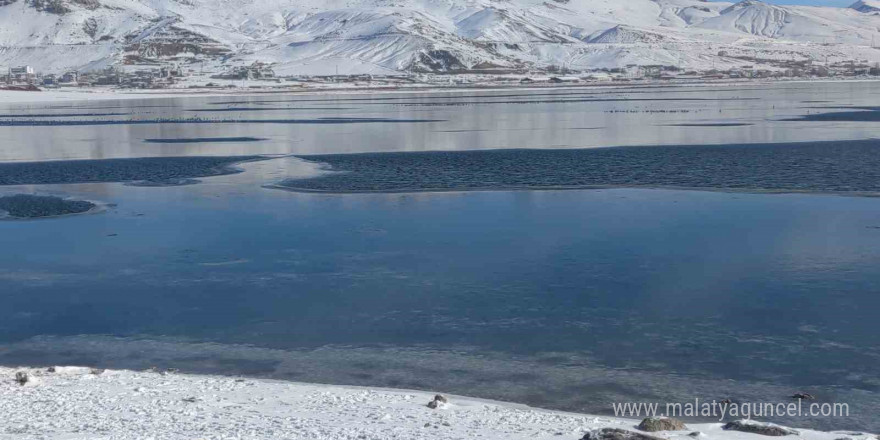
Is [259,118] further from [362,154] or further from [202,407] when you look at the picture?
[202,407]

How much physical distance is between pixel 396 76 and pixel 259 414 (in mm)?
156898

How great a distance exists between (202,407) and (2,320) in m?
4.68

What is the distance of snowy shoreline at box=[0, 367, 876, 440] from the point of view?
7.25m

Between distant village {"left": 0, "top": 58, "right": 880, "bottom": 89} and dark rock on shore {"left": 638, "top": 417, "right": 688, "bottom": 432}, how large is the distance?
127570 mm

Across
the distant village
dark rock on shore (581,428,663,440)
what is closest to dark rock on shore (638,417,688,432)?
dark rock on shore (581,428,663,440)

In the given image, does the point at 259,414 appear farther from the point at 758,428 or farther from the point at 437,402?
the point at 758,428

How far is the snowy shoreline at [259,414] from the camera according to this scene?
23.8 ft

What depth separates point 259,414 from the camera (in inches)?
303

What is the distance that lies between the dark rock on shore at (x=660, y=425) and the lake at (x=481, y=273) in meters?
0.88

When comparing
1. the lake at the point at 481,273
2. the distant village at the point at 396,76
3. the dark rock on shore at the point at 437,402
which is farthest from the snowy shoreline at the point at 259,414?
the distant village at the point at 396,76

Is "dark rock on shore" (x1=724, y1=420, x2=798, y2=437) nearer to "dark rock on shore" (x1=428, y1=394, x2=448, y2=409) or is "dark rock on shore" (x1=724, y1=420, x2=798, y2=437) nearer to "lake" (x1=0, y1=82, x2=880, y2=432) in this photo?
"lake" (x1=0, y1=82, x2=880, y2=432)

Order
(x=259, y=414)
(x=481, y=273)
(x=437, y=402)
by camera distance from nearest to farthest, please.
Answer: (x=259, y=414)
(x=437, y=402)
(x=481, y=273)

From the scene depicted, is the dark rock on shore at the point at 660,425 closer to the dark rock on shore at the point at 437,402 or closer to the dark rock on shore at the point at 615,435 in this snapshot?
the dark rock on shore at the point at 615,435

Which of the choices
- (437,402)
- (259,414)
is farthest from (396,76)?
(259,414)
